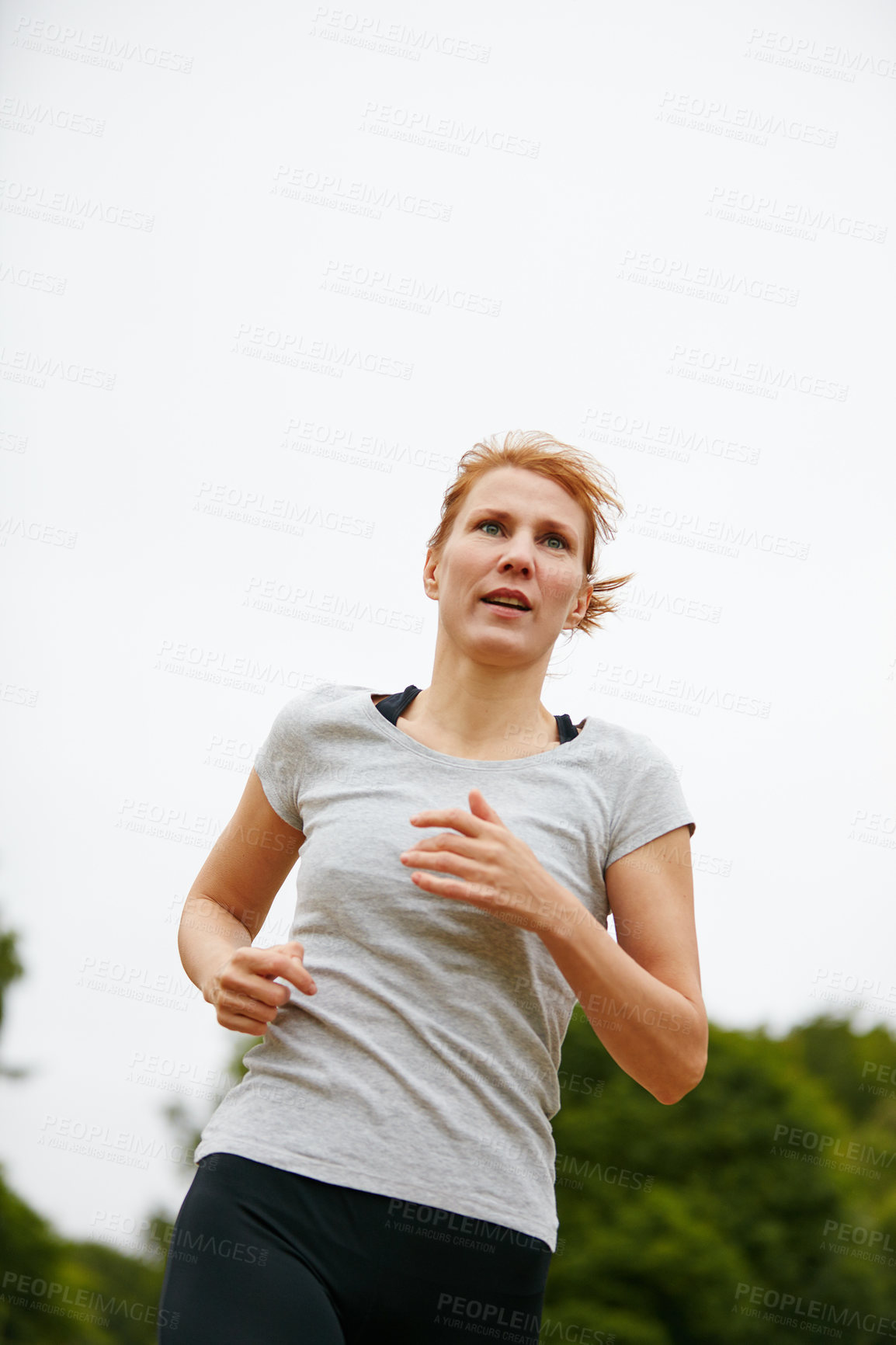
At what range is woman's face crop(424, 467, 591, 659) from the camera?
1945mm

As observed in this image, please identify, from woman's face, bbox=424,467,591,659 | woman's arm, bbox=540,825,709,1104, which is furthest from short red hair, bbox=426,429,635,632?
woman's arm, bbox=540,825,709,1104

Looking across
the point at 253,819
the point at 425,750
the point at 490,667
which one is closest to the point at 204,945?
the point at 253,819

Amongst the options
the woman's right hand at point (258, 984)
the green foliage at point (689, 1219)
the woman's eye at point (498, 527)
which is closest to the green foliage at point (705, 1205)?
the green foliage at point (689, 1219)

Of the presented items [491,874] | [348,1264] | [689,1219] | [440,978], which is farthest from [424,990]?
[689,1219]

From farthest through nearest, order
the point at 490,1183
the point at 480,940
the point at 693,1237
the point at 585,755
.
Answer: the point at 693,1237, the point at 585,755, the point at 480,940, the point at 490,1183

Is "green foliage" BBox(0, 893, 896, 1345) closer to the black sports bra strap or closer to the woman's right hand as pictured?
the black sports bra strap

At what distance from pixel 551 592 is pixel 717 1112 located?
15.7 metres

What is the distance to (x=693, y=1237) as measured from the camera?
50.9 ft

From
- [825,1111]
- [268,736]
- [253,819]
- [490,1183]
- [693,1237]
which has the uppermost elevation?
[268,736]

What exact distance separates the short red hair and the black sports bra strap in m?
0.29

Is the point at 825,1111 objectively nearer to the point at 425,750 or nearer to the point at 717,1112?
the point at 717,1112

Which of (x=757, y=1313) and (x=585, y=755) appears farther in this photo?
(x=757, y=1313)

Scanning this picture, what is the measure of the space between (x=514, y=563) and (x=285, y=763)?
498mm

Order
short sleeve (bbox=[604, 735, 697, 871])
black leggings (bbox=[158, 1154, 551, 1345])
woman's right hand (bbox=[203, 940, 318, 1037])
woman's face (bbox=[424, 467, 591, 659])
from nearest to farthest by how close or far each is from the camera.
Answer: black leggings (bbox=[158, 1154, 551, 1345]), woman's right hand (bbox=[203, 940, 318, 1037]), short sleeve (bbox=[604, 735, 697, 871]), woman's face (bbox=[424, 467, 591, 659])
